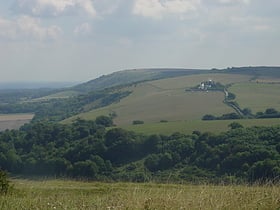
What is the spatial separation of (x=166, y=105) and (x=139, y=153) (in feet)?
120

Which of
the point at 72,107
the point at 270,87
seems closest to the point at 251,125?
the point at 270,87

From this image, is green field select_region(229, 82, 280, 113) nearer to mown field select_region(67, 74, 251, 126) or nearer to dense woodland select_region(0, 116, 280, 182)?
mown field select_region(67, 74, 251, 126)

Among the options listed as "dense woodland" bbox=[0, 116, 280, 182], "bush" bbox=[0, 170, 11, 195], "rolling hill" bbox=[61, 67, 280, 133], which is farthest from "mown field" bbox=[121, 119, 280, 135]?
"bush" bbox=[0, 170, 11, 195]

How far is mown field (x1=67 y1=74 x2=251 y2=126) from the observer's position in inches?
3514

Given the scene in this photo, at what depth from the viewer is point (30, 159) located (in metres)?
64.4

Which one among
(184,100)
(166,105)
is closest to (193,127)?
(166,105)

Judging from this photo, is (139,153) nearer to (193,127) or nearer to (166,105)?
(193,127)

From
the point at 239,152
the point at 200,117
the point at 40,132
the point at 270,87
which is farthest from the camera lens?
the point at 270,87

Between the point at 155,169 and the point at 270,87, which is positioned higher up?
the point at 270,87

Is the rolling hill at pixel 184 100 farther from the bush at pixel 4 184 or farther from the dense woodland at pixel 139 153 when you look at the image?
the bush at pixel 4 184

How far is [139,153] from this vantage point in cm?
6544

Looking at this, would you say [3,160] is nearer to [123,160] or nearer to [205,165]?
[123,160]

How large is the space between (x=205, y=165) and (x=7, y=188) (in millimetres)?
43226

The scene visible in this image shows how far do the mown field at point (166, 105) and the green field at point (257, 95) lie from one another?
168 inches
